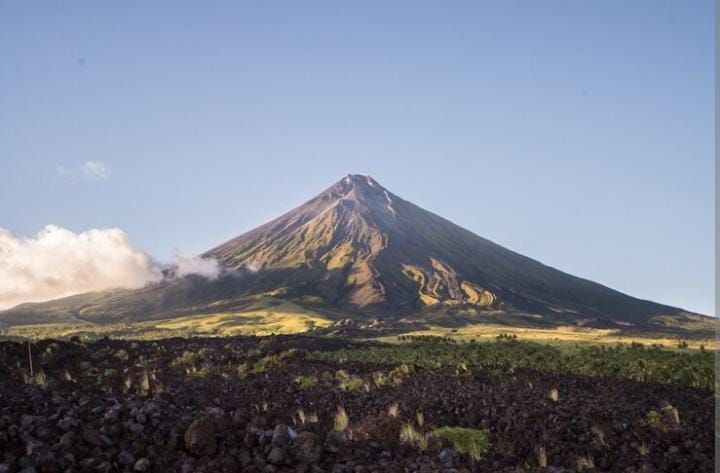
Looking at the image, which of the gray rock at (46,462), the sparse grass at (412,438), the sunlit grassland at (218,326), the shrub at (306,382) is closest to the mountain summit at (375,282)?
the sunlit grassland at (218,326)

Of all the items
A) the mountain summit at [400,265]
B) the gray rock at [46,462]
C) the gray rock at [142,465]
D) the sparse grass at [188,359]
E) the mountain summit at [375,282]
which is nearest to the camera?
the gray rock at [46,462]

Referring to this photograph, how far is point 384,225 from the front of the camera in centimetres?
17000

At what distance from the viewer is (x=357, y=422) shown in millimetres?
12078

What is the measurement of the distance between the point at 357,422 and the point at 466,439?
274 cm

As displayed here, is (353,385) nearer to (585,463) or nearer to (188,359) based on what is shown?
(585,463)

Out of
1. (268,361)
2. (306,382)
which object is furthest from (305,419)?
(268,361)

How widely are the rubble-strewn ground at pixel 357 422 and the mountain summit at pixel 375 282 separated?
86.8 meters

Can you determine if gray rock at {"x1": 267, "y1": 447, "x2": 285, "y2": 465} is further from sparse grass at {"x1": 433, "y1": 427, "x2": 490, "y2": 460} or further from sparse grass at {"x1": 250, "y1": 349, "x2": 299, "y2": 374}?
sparse grass at {"x1": 250, "y1": 349, "x2": 299, "y2": 374}

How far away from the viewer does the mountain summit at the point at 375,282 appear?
11775 cm

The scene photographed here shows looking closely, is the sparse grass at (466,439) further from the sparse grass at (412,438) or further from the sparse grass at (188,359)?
the sparse grass at (188,359)

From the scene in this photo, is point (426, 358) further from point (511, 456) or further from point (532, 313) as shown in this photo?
point (532, 313)

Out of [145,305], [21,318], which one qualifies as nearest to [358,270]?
[145,305]

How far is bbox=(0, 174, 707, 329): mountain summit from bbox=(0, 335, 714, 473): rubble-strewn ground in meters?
86.8

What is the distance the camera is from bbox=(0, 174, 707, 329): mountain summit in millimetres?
117750
